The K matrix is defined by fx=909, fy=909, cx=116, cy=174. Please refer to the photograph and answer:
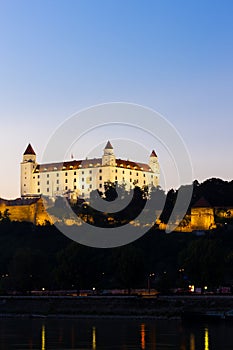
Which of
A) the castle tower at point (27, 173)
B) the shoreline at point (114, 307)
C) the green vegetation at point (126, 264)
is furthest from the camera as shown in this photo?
the castle tower at point (27, 173)

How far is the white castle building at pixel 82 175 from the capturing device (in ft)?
606

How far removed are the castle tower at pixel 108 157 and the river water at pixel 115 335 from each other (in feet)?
375

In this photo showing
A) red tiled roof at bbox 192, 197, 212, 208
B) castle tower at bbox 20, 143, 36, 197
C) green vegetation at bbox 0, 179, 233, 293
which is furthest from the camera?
castle tower at bbox 20, 143, 36, 197

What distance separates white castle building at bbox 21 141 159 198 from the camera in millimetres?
184625

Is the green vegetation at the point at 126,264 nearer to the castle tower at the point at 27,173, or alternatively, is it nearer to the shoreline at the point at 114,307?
the shoreline at the point at 114,307

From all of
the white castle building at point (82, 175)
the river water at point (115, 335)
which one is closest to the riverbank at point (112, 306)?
the river water at point (115, 335)

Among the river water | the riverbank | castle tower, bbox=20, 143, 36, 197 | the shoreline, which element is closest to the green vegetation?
the riverbank

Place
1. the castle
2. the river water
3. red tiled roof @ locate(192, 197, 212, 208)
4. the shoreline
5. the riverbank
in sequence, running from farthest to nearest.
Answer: the castle → red tiled roof @ locate(192, 197, 212, 208) → the riverbank → the shoreline → the river water

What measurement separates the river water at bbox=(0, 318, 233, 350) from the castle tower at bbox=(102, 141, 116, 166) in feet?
375

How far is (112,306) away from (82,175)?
357ft

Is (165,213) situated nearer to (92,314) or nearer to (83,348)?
(92,314)

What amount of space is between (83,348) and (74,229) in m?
78.0

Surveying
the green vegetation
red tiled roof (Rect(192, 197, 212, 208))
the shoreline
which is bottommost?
the shoreline

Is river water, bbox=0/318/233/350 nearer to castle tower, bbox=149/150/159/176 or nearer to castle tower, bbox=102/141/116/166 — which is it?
castle tower, bbox=102/141/116/166
